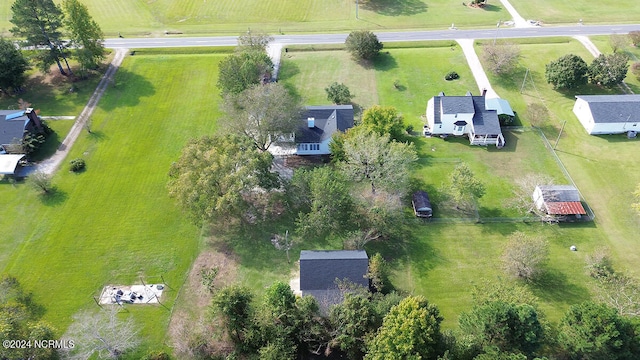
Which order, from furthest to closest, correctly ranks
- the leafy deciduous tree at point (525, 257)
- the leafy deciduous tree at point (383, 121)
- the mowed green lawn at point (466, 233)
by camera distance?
the leafy deciduous tree at point (383, 121) < the mowed green lawn at point (466, 233) < the leafy deciduous tree at point (525, 257)

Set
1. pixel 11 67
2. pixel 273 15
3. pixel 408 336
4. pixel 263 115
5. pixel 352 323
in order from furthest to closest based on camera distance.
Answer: pixel 273 15 → pixel 11 67 → pixel 263 115 → pixel 352 323 → pixel 408 336

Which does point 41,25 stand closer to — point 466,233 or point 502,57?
point 466,233

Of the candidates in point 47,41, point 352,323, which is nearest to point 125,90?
point 47,41

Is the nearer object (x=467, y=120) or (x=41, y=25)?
(x=467, y=120)

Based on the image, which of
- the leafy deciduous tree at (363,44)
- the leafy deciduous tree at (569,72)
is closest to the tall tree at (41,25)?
the leafy deciduous tree at (363,44)

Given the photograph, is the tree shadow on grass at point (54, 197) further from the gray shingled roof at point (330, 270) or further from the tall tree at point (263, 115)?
the gray shingled roof at point (330, 270)

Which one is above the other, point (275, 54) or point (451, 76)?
point (275, 54)

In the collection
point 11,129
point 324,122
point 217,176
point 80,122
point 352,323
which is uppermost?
point 217,176
